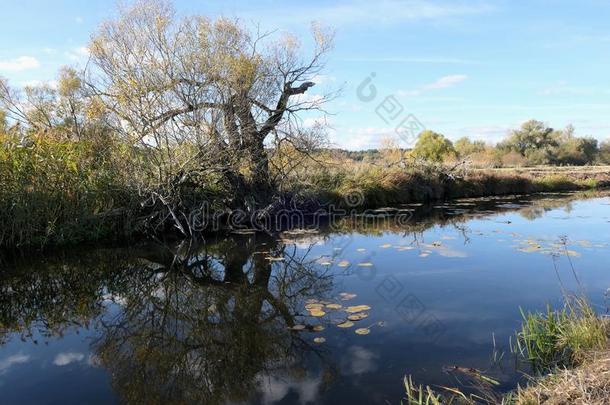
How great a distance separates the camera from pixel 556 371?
387 cm

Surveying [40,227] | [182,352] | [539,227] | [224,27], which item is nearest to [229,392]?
[182,352]

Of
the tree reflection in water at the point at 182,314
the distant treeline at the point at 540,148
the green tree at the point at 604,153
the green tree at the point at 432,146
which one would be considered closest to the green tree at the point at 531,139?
the distant treeline at the point at 540,148

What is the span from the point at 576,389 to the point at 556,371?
763 millimetres

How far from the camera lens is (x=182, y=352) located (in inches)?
190

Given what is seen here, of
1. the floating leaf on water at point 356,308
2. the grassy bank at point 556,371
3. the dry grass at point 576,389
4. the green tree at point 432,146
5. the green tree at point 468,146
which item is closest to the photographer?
the dry grass at point 576,389

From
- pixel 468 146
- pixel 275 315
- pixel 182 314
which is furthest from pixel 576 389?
pixel 468 146

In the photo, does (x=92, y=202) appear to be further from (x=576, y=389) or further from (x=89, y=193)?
(x=576, y=389)

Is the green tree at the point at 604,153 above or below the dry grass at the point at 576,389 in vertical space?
above

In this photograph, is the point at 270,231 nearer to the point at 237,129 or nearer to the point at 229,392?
the point at 237,129

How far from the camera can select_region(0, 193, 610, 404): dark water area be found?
163 inches

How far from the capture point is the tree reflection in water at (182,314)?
4273mm

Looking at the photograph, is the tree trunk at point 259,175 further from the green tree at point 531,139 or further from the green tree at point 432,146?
the green tree at point 531,139

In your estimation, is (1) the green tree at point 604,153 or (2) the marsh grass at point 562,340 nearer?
(2) the marsh grass at point 562,340

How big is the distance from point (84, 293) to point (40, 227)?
136 inches
